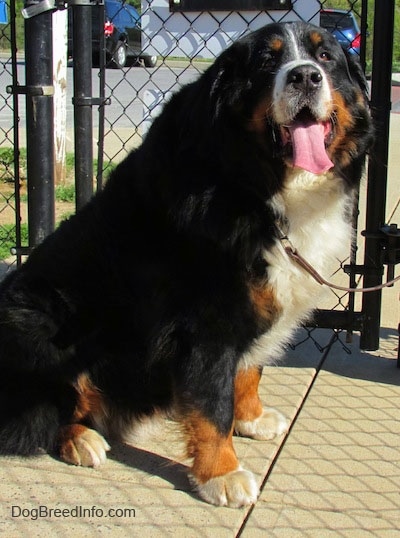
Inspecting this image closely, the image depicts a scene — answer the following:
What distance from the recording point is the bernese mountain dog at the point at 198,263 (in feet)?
9.02

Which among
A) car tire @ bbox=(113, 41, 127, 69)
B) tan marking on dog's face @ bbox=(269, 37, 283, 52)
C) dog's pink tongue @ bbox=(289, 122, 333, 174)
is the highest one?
car tire @ bbox=(113, 41, 127, 69)

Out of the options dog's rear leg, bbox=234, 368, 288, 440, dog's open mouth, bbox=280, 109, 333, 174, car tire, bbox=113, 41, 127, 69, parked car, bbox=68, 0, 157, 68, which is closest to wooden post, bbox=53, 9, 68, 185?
parked car, bbox=68, 0, 157, 68

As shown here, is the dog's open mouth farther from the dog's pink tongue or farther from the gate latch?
the gate latch

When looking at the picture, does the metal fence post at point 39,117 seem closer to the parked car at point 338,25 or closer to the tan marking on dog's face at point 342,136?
the parked car at point 338,25

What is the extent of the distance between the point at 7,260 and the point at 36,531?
3.55 m

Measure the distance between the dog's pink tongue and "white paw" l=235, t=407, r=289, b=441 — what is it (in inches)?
47.4

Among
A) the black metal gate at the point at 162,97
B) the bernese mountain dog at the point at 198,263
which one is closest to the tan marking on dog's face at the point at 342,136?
the bernese mountain dog at the point at 198,263

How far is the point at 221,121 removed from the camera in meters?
2.72

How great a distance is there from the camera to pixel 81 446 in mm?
3016

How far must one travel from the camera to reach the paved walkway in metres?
2.62

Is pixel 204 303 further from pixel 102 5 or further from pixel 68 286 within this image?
pixel 102 5

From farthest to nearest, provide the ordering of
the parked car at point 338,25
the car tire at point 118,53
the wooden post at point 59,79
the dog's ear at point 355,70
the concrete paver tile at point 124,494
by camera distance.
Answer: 1. the wooden post at point 59,79
2. the car tire at point 118,53
3. the parked car at point 338,25
4. the dog's ear at point 355,70
5. the concrete paver tile at point 124,494

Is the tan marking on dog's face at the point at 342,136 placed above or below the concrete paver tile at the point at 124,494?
above

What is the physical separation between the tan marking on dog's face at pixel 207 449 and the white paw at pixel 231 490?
3 centimetres
